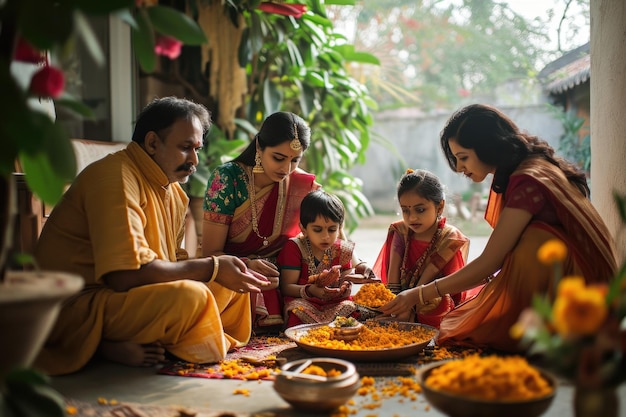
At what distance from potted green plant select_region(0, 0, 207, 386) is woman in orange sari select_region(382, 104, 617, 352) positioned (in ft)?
5.80

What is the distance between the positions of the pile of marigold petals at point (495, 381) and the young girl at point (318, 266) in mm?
1593

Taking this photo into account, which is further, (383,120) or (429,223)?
(383,120)

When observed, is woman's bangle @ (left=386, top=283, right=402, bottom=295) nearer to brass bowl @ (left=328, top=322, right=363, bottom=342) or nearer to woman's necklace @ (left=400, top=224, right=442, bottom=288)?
woman's necklace @ (left=400, top=224, right=442, bottom=288)

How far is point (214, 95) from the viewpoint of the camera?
568cm

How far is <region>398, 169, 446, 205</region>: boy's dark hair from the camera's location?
12.2 feet

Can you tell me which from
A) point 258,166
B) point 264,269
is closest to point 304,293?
point 264,269

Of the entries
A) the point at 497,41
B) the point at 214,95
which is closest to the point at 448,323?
the point at 214,95

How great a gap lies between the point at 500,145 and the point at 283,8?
2667mm

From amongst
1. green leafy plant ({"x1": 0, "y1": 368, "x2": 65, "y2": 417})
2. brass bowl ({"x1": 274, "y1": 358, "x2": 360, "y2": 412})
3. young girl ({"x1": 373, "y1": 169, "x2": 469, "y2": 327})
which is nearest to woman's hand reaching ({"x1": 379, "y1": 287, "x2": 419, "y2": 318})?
young girl ({"x1": 373, "y1": 169, "x2": 469, "y2": 327})

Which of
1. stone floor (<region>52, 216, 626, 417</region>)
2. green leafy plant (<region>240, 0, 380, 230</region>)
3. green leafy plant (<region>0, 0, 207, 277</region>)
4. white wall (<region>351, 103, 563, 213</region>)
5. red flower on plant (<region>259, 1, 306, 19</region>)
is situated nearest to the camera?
green leafy plant (<region>0, 0, 207, 277</region>)

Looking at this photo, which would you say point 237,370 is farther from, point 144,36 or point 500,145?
point 500,145

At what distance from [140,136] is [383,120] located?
27.9 feet

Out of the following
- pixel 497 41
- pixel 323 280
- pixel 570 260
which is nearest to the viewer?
pixel 570 260

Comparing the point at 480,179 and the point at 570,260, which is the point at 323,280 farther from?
the point at 570,260
